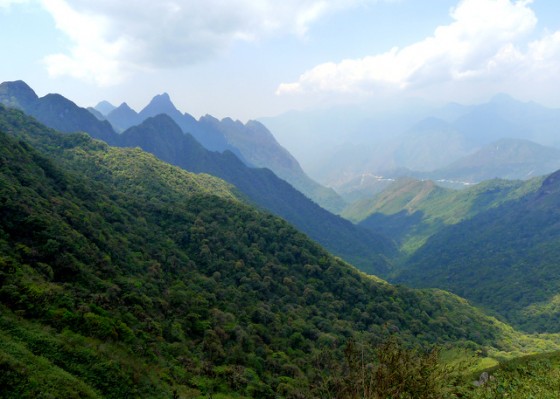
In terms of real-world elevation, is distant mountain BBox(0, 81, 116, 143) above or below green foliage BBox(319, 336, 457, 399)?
above

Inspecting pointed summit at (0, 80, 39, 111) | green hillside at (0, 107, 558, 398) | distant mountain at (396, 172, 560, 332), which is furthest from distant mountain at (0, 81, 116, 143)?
distant mountain at (396, 172, 560, 332)

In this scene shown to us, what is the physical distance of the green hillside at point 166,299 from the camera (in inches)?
946

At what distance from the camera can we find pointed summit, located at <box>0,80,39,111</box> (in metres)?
175

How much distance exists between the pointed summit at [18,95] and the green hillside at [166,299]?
92.8 m

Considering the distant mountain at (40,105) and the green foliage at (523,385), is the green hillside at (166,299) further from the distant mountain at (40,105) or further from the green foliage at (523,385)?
the distant mountain at (40,105)

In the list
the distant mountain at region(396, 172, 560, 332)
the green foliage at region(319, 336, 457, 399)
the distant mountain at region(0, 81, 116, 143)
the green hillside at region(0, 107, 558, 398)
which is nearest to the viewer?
the green foliage at region(319, 336, 457, 399)

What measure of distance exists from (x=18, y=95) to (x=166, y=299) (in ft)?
612

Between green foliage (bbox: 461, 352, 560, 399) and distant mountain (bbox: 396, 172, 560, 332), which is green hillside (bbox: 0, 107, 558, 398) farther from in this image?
distant mountain (bbox: 396, 172, 560, 332)

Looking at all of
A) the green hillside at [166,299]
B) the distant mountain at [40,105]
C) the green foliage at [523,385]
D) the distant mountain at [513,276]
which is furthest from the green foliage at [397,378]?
the distant mountain at [40,105]

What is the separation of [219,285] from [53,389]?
4053cm

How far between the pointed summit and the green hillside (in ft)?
304

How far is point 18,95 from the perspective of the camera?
184 meters

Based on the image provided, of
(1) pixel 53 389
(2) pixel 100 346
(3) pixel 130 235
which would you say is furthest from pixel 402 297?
(1) pixel 53 389

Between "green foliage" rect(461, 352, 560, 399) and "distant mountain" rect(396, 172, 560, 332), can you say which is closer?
"green foliage" rect(461, 352, 560, 399)
